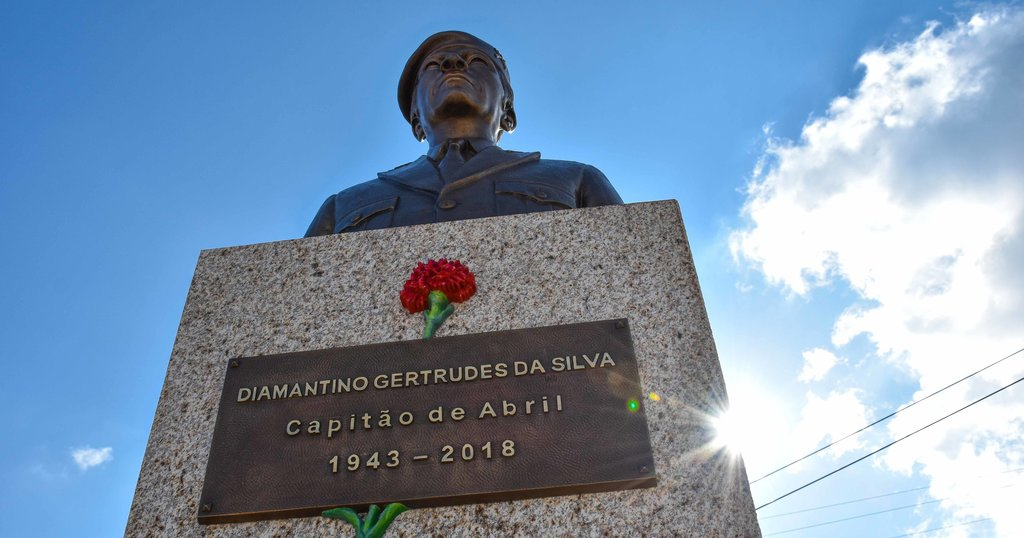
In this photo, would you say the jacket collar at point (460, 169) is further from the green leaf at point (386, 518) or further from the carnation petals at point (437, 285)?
the green leaf at point (386, 518)

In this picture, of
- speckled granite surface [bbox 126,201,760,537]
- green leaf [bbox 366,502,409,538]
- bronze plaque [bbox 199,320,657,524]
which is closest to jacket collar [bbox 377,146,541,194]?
speckled granite surface [bbox 126,201,760,537]

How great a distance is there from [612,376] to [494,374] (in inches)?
15.7

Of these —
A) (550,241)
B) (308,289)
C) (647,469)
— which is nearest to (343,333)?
(308,289)

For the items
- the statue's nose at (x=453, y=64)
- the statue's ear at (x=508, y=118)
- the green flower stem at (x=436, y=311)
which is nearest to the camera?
the green flower stem at (x=436, y=311)

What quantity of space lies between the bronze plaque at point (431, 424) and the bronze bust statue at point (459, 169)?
3.75 ft

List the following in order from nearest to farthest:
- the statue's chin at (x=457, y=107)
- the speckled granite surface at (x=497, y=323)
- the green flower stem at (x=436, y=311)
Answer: the speckled granite surface at (x=497, y=323), the green flower stem at (x=436, y=311), the statue's chin at (x=457, y=107)

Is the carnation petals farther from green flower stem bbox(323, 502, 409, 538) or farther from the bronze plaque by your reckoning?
green flower stem bbox(323, 502, 409, 538)

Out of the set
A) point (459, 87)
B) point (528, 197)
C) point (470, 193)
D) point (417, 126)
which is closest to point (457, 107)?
point (459, 87)

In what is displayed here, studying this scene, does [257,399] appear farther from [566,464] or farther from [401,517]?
[566,464]

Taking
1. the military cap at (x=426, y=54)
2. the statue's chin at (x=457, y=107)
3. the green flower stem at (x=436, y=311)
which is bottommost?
the green flower stem at (x=436, y=311)

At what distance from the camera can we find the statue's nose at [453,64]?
5.19 metres

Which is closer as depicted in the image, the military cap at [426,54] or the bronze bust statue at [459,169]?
the bronze bust statue at [459,169]

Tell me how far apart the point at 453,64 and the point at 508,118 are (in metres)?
0.63

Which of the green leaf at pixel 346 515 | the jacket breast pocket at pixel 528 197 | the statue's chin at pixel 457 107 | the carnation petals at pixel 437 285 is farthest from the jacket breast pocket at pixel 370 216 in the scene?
the green leaf at pixel 346 515
